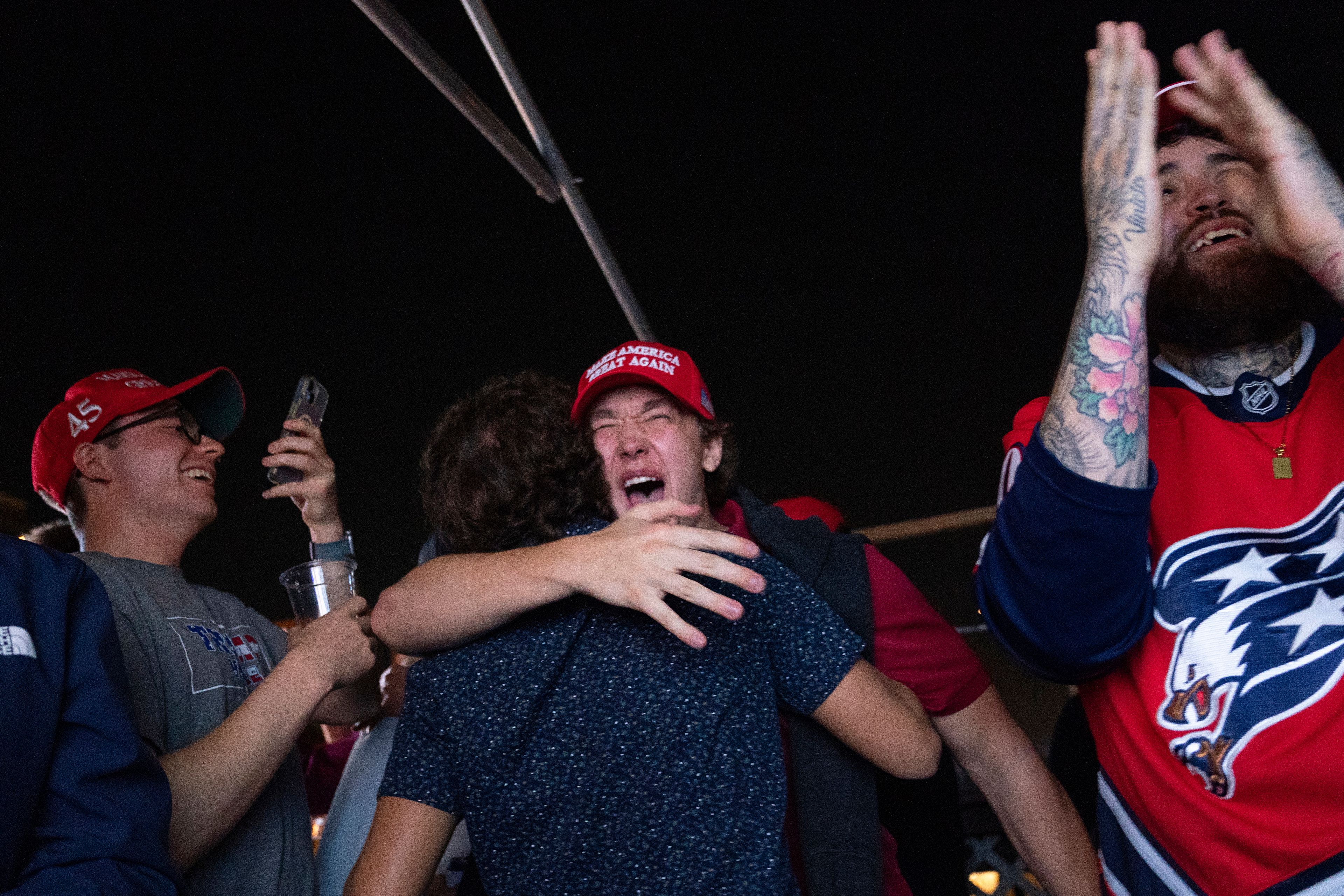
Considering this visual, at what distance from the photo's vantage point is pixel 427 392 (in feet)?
17.8

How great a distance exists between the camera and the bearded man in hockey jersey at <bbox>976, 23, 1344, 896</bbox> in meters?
1.00

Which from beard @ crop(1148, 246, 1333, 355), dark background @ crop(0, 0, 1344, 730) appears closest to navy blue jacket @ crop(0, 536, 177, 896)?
beard @ crop(1148, 246, 1333, 355)

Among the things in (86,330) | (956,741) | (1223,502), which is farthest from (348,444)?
(1223,502)

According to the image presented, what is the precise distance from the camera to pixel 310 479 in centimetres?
199

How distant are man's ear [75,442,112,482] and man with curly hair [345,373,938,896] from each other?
3.69 ft

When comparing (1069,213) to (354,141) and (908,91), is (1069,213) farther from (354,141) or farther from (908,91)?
(354,141)

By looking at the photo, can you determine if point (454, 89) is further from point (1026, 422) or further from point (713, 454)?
point (1026, 422)

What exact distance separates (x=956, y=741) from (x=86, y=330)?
4509 millimetres

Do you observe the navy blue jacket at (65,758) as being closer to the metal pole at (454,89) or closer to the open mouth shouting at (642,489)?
the open mouth shouting at (642,489)

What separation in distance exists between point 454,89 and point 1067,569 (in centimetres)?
235

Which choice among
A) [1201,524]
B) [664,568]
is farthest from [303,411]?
[1201,524]

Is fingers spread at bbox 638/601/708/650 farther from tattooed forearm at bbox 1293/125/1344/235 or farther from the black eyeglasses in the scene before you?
the black eyeglasses

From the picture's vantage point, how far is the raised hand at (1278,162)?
1.01 m

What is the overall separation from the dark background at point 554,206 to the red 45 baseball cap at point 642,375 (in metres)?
2.25
